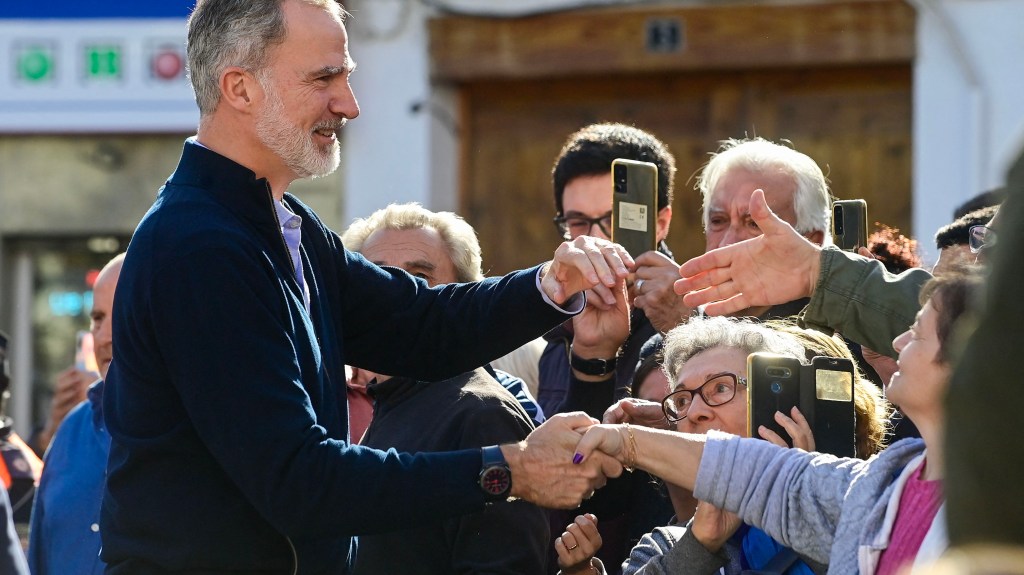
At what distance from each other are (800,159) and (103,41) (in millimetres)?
5141

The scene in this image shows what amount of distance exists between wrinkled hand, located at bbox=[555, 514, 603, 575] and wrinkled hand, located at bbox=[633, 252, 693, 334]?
0.73 metres

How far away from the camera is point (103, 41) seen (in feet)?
26.9

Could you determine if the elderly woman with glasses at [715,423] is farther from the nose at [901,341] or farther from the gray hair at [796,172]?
the gray hair at [796,172]

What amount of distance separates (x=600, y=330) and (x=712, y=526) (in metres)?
0.93

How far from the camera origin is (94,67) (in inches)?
324

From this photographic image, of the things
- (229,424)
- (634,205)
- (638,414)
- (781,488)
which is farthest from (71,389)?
(781,488)

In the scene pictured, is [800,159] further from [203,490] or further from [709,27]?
[709,27]

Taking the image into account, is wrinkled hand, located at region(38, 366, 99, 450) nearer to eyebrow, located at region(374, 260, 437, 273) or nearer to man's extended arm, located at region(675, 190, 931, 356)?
eyebrow, located at region(374, 260, 437, 273)

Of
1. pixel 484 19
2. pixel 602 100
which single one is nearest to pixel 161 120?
pixel 484 19

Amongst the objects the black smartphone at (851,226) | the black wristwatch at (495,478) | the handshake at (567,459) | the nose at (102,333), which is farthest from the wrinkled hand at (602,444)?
the nose at (102,333)

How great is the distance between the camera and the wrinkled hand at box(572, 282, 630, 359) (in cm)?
379

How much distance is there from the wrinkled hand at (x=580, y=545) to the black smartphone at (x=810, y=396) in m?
0.41

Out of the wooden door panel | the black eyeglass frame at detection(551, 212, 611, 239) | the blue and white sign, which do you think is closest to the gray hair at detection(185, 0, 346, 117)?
the black eyeglass frame at detection(551, 212, 611, 239)

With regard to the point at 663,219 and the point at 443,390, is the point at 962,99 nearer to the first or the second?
the point at 663,219
